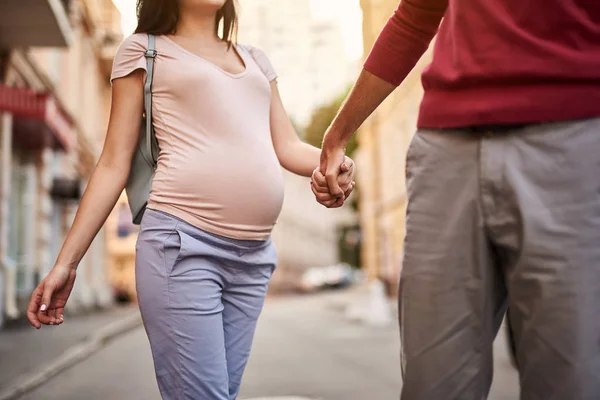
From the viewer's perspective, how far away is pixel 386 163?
27.1 meters

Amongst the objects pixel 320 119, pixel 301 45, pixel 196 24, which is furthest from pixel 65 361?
pixel 301 45

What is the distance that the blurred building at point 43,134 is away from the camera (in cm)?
1296

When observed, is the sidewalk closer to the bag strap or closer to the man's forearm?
the bag strap

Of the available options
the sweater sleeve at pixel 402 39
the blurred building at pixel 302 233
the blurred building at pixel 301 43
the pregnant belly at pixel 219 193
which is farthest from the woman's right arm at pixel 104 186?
the blurred building at pixel 301 43

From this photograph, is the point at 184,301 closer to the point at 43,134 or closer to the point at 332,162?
the point at 332,162

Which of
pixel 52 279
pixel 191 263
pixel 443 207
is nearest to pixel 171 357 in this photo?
pixel 191 263

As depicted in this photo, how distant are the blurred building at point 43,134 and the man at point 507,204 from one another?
11882mm

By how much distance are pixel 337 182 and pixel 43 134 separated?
14.3m

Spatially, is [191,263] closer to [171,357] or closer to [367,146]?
[171,357]

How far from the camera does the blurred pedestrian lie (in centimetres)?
209

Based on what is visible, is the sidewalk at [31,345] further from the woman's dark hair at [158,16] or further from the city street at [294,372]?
the woman's dark hair at [158,16]

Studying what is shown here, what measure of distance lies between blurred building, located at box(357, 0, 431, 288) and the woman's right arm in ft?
66.4

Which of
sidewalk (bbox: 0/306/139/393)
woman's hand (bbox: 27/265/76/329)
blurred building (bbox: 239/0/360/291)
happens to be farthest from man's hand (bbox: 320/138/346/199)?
blurred building (bbox: 239/0/360/291)

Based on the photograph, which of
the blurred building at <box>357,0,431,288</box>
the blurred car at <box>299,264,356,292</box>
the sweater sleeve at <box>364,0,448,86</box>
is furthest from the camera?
the blurred car at <box>299,264,356,292</box>
